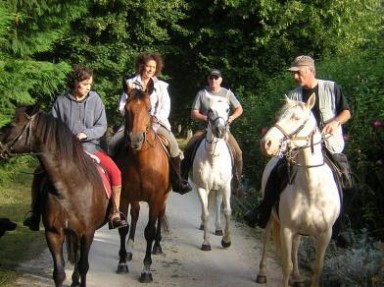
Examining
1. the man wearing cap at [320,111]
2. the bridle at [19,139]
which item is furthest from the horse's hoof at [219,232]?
the bridle at [19,139]

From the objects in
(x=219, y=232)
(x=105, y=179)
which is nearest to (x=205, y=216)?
(x=219, y=232)

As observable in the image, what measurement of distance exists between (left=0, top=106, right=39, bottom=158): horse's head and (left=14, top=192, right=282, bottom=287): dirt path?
7.29 feet

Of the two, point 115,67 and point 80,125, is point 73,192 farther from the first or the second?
point 115,67

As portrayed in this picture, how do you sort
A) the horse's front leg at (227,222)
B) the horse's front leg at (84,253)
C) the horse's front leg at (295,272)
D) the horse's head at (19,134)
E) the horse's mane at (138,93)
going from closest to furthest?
the horse's head at (19,134)
the horse's front leg at (84,253)
the horse's mane at (138,93)
the horse's front leg at (295,272)
the horse's front leg at (227,222)

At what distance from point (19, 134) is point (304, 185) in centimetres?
299

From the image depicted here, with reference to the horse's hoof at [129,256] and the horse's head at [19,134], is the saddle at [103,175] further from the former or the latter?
the horse's hoof at [129,256]

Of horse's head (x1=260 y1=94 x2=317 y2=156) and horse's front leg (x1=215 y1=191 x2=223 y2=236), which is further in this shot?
horse's front leg (x1=215 y1=191 x2=223 y2=236)

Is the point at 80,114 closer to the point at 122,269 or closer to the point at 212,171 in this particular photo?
the point at 122,269

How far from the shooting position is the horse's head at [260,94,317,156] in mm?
4887

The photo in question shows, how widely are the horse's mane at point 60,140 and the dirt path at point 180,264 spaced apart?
1968 millimetres

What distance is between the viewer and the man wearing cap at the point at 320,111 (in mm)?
5832

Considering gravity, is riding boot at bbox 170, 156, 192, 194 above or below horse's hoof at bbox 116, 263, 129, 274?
above

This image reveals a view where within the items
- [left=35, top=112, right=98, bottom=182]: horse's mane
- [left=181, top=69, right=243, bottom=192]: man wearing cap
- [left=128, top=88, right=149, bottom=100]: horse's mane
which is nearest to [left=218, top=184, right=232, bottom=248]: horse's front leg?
[left=181, top=69, right=243, bottom=192]: man wearing cap

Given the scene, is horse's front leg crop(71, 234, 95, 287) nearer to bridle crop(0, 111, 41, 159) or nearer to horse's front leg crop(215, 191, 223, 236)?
bridle crop(0, 111, 41, 159)
